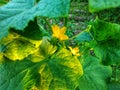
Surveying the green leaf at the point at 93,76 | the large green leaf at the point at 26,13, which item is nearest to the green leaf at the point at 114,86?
the green leaf at the point at 93,76

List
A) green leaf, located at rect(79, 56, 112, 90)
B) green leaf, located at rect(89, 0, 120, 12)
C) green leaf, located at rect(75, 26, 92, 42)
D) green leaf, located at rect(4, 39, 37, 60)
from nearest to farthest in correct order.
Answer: green leaf, located at rect(89, 0, 120, 12) < green leaf, located at rect(4, 39, 37, 60) < green leaf, located at rect(75, 26, 92, 42) < green leaf, located at rect(79, 56, 112, 90)

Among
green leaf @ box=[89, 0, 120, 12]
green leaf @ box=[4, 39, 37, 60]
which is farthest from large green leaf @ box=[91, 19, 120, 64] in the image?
green leaf @ box=[89, 0, 120, 12]

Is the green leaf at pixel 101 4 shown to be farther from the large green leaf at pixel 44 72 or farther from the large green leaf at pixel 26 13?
the large green leaf at pixel 44 72

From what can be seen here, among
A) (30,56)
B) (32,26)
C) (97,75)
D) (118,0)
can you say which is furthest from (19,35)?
(97,75)

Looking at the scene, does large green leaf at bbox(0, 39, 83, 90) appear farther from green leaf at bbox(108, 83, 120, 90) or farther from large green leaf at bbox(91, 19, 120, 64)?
green leaf at bbox(108, 83, 120, 90)

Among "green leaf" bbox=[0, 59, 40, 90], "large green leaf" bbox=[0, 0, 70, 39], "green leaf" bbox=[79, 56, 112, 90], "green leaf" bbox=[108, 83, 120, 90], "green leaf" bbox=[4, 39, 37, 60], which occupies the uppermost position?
"large green leaf" bbox=[0, 0, 70, 39]

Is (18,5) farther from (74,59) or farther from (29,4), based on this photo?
(74,59)
